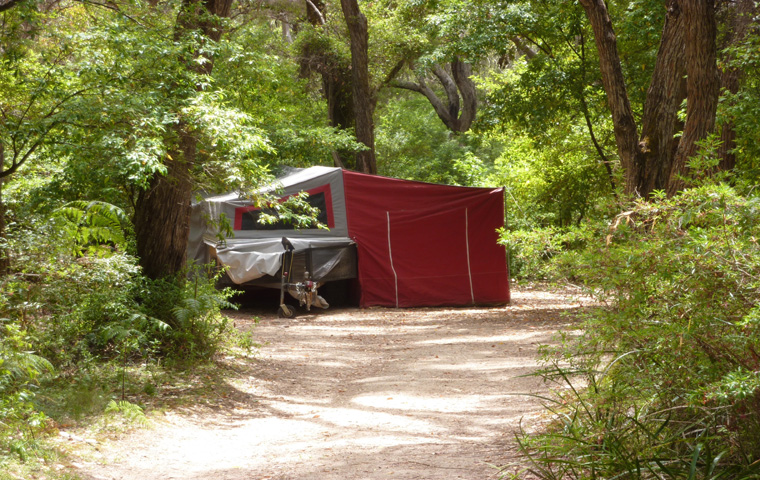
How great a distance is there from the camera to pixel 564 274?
5438 mm

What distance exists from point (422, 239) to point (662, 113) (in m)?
5.53

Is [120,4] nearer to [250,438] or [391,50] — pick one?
[250,438]

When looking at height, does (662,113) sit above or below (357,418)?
above

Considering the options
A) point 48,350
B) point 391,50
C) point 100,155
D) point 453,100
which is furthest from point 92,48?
point 453,100

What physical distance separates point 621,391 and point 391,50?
17.8 m

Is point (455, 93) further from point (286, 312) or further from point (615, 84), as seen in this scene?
point (615, 84)

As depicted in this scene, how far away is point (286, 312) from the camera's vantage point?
13.7 meters

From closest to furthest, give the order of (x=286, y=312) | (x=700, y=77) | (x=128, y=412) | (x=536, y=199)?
(x=128, y=412) < (x=700, y=77) < (x=286, y=312) < (x=536, y=199)

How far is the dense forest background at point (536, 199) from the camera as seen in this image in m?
3.88

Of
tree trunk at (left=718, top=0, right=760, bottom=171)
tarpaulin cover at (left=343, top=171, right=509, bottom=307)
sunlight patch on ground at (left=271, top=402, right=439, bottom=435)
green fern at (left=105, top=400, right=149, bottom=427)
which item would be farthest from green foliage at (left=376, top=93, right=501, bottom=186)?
green fern at (left=105, top=400, right=149, bottom=427)

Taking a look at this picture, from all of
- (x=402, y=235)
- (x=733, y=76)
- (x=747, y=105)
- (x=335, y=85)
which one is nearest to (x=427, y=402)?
(x=747, y=105)

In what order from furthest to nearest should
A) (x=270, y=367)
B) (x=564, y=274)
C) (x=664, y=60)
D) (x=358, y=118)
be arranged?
(x=358, y=118) → (x=664, y=60) → (x=270, y=367) → (x=564, y=274)

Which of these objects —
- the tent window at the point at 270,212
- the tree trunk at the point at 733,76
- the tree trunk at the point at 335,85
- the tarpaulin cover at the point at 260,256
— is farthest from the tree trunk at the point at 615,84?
the tree trunk at the point at 335,85

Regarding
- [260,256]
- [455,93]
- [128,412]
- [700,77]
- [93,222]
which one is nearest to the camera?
[128,412]
